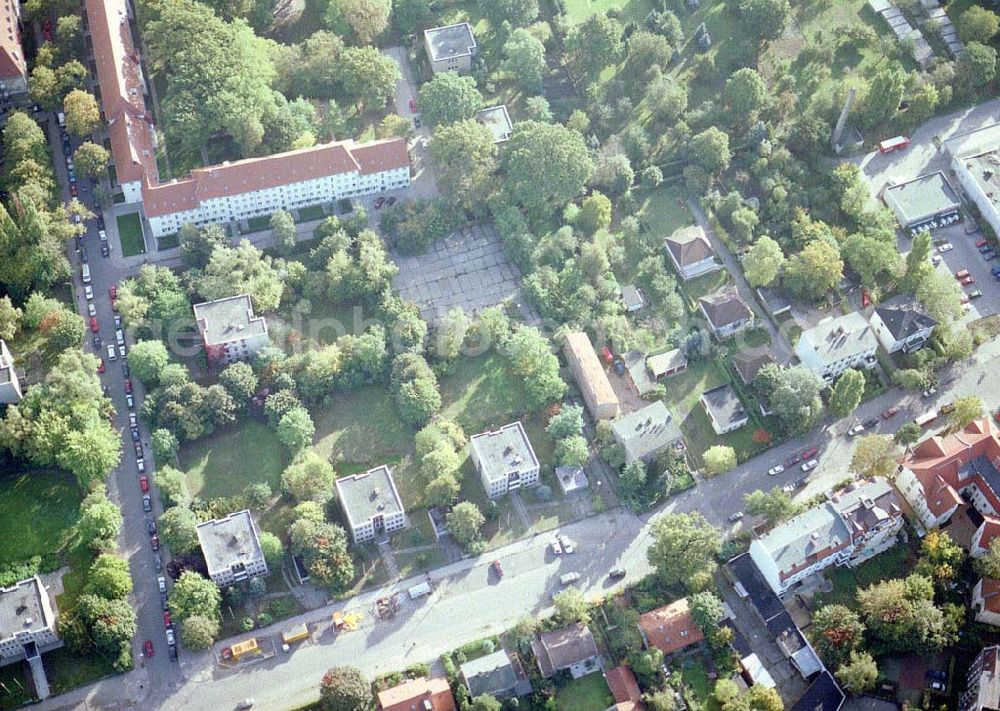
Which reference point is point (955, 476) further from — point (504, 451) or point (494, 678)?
point (494, 678)

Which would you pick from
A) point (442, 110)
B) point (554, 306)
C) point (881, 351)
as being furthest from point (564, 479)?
point (442, 110)

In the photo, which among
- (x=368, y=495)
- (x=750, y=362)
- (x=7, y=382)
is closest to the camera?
(x=368, y=495)

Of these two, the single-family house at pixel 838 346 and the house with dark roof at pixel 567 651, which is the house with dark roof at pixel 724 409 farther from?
the house with dark roof at pixel 567 651

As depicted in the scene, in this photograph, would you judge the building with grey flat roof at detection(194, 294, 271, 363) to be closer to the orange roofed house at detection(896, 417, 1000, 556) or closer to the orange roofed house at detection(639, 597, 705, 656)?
the orange roofed house at detection(639, 597, 705, 656)

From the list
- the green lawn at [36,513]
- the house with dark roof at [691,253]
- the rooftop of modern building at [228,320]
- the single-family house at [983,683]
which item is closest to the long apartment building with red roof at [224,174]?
the rooftop of modern building at [228,320]

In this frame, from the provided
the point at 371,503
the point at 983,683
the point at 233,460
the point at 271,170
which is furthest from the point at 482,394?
the point at 983,683

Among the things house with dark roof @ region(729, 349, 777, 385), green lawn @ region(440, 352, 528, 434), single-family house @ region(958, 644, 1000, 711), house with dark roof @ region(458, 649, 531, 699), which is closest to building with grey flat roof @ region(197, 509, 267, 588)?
house with dark roof @ region(458, 649, 531, 699)
